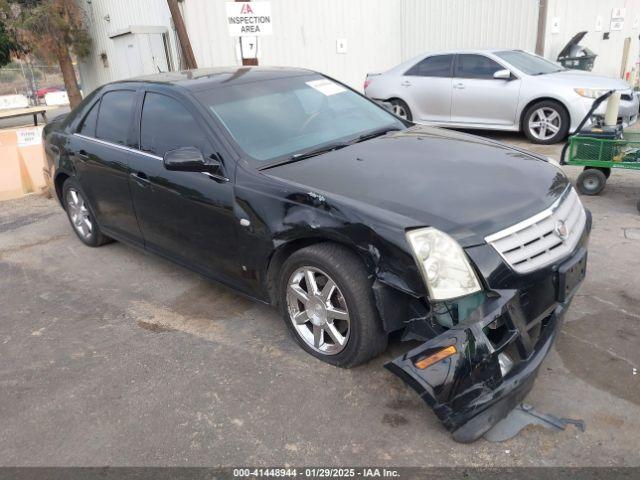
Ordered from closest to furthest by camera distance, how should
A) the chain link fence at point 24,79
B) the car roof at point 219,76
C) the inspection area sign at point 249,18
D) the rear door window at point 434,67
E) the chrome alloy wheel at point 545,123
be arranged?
the car roof at point 219,76 → the inspection area sign at point 249,18 → the chrome alloy wheel at point 545,123 → the rear door window at point 434,67 → the chain link fence at point 24,79

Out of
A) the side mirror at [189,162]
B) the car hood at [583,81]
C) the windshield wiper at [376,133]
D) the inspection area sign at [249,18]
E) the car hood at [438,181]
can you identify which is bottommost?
the car hood at [583,81]

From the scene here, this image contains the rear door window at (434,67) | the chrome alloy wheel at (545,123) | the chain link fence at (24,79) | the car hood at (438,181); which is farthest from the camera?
the chain link fence at (24,79)

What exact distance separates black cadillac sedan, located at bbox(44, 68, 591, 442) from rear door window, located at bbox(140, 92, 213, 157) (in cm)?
1

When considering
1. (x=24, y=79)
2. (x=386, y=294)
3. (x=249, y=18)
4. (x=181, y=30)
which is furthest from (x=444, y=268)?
(x=24, y=79)

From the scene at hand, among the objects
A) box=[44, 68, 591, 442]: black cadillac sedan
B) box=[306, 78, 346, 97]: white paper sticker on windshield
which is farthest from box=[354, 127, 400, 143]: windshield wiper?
box=[306, 78, 346, 97]: white paper sticker on windshield

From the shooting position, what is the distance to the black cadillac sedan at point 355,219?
252 centimetres

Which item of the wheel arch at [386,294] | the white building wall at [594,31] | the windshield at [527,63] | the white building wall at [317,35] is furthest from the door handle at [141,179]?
the white building wall at [594,31]

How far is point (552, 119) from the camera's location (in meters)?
8.40

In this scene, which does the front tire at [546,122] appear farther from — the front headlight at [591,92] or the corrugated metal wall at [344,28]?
Result: the corrugated metal wall at [344,28]

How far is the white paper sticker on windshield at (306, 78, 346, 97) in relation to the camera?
4.23 meters

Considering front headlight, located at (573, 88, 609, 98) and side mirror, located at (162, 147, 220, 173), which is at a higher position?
side mirror, located at (162, 147, 220, 173)

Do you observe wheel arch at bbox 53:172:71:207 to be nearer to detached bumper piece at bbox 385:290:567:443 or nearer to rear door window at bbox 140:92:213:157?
rear door window at bbox 140:92:213:157

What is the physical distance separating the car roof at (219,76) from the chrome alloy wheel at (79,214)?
140 cm

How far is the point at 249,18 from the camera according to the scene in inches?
266
